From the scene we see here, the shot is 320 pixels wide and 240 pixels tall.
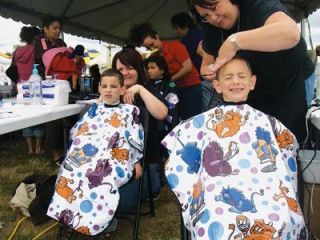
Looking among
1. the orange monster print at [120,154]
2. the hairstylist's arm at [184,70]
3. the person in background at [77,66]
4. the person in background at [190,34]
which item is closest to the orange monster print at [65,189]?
the orange monster print at [120,154]

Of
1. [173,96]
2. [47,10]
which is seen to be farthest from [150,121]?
[47,10]

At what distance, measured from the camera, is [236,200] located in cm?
131

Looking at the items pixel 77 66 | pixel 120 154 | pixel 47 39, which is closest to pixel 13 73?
pixel 47 39

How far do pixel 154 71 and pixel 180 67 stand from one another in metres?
0.43

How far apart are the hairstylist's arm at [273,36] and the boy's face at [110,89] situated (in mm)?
1024

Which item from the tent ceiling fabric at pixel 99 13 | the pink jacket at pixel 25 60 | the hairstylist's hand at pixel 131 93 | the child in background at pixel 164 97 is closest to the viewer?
the hairstylist's hand at pixel 131 93

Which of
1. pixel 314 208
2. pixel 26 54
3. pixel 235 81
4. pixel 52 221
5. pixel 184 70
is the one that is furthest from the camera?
pixel 26 54

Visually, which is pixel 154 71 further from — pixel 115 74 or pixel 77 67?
pixel 77 67

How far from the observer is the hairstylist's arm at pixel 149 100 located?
7.34 feet

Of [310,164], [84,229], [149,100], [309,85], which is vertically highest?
[309,85]

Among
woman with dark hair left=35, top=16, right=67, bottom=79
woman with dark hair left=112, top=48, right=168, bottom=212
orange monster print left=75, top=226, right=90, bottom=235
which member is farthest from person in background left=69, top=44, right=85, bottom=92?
orange monster print left=75, top=226, right=90, bottom=235

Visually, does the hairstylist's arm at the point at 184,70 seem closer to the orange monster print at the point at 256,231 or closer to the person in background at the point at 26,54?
the person in background at the point at 26,54

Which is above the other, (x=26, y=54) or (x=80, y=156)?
(x=26, y=54)

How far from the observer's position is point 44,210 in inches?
96.7
